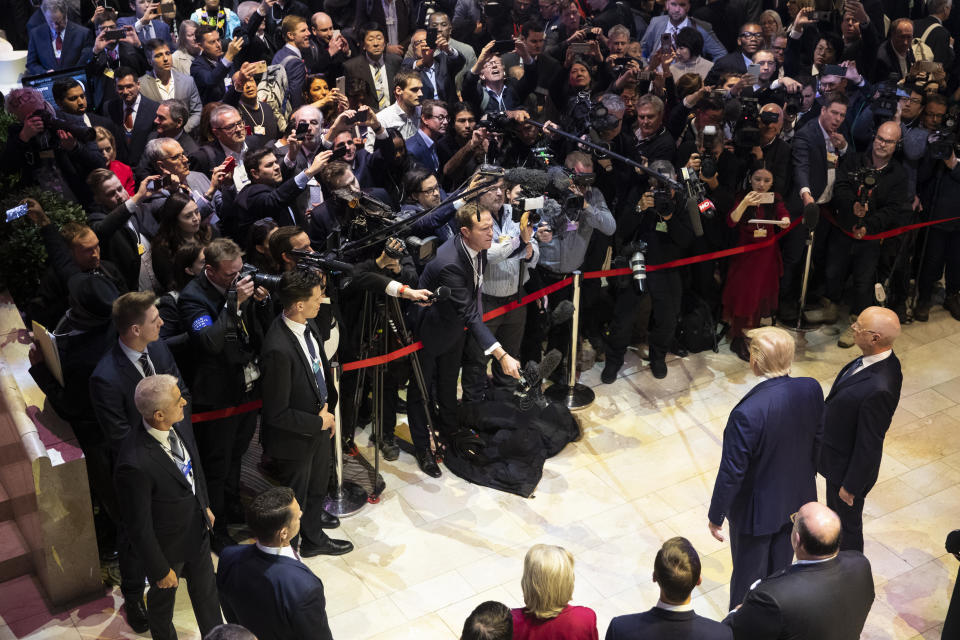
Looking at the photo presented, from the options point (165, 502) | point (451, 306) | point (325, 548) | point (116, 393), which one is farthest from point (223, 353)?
point (451, 306)

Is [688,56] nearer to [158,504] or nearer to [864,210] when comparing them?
[864,210]

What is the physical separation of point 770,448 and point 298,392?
230cm

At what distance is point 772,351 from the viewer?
4711mm

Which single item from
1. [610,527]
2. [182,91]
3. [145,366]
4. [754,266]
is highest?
[182,91]

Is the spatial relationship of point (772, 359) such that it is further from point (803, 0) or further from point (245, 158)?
point (803, 0)

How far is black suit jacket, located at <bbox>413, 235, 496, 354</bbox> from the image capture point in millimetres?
5977

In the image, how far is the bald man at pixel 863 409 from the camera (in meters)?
5.02

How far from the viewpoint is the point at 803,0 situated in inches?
416

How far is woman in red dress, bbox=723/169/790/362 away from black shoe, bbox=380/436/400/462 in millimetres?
2825

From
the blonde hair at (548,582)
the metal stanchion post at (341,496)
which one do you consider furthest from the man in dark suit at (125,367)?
the blonde hair at (548,582)

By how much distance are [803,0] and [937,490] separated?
609 cm

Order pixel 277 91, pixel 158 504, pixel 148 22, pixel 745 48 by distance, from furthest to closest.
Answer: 1. pixel 745 48
2. pixel 148 22
3. pixel 277 91
4. pixel 158 504

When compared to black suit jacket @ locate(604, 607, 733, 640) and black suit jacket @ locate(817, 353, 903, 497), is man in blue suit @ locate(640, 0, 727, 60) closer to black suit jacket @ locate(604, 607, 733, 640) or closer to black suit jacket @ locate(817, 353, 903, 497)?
black suit jacket @ locate(817, 353, 903, 497)

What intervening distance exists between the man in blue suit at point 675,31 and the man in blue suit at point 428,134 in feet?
11.2
